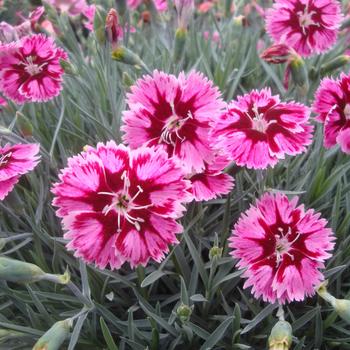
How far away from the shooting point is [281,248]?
1.05 metres

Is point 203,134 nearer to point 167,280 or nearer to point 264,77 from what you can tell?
point 167,280

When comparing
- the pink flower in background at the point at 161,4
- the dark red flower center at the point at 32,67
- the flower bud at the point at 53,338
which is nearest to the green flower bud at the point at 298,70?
the dark red flower center at the point at 32,67

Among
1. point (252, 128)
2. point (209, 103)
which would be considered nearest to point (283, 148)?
point (252, 128)

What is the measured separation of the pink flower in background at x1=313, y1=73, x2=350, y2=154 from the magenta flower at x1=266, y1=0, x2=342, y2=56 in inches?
13.4

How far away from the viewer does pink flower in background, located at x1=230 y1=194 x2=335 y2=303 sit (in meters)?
1.00

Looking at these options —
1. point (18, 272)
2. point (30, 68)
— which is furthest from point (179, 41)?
point (18, 272)

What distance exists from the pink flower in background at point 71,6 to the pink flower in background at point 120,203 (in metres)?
1.29

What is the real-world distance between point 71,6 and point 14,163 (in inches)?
46.8

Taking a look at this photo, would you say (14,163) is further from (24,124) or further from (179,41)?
(179,41)

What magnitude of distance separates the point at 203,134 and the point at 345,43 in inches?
53.9

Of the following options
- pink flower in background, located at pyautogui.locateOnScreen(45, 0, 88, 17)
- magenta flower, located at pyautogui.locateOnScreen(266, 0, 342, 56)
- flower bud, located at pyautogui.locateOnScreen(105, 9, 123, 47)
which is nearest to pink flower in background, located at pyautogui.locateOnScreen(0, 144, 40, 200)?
flower bud, located at pyautogui.locateOnScreen(105, 9, 123, 47)

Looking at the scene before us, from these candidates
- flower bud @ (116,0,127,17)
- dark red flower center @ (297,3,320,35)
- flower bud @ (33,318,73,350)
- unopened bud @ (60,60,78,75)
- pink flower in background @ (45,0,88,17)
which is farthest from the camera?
pink flower in background @ (45,0,88,17)

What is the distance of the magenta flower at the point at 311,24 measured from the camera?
1511mm

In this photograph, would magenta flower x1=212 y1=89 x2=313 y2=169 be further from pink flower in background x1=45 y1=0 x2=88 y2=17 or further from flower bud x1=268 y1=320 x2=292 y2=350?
pink flower in background x1=45 y1=0 x2=88 y2=17
